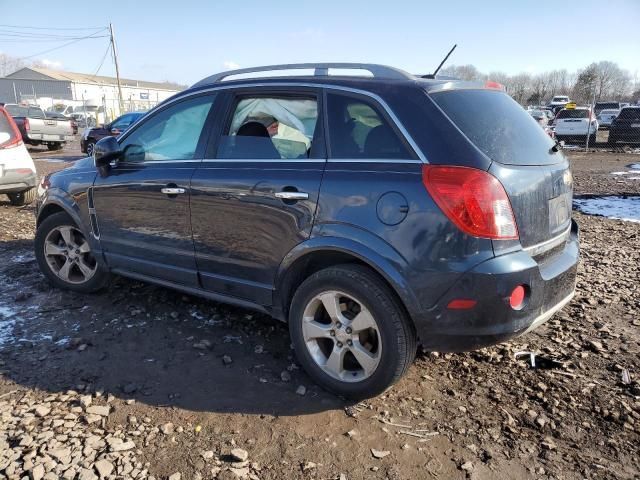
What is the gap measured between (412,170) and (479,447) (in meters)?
1.45

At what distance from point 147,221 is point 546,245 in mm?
2768

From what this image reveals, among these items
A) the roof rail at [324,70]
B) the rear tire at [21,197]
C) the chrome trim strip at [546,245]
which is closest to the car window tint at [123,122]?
the rear tire at [21,197]

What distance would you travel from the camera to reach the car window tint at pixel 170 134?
11.8 ft

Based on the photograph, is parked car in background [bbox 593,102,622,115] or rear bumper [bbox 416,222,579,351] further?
parked car in background [bbox 593,102,622,115]

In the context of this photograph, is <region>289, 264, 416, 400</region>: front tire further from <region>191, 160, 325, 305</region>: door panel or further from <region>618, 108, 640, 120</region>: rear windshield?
<region>618, 108, 640, 120</region>: rear windshield

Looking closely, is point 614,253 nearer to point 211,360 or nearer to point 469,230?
point 469,230

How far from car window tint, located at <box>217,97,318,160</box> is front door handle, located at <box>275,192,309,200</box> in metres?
0.26

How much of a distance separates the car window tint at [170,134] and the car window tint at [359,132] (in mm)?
1101

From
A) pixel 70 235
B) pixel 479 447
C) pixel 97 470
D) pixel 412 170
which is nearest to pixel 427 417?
pixel 479 447

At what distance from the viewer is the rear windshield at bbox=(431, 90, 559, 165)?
2650 millimetres

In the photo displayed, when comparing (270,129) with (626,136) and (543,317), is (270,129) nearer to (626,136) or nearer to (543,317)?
(543,317)

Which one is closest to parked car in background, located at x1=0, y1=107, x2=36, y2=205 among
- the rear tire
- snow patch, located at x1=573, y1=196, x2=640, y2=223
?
the rear tire

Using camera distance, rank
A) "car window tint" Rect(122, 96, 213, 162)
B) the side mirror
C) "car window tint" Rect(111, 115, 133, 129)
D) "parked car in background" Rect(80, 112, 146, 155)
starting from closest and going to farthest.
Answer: "car window tint" Rect(122, 96, 213, 162) → the side mirror → "parked car in background" Rect(80, 112, 146, 155) → "car window tint" Rect(111, 115, 133, 129)

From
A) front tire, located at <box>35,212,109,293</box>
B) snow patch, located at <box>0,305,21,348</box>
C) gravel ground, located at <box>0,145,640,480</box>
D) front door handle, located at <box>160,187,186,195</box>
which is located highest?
front door handle, located at <box>160,187,186,195</box>
